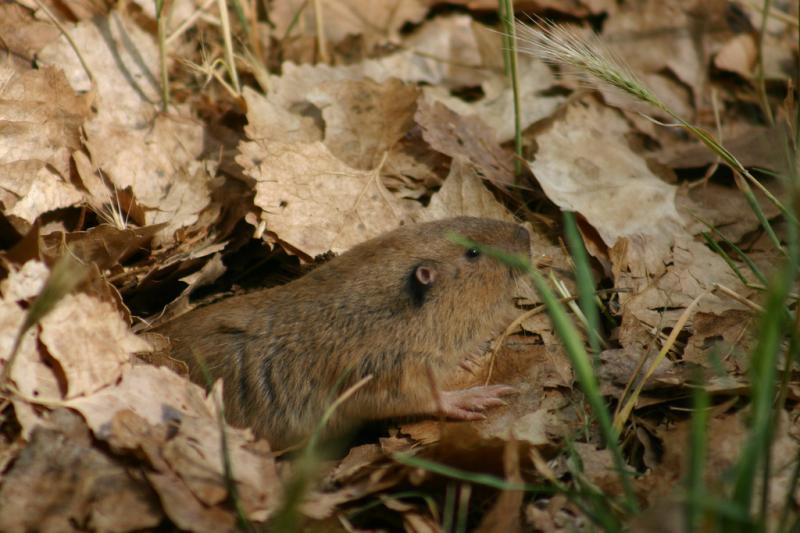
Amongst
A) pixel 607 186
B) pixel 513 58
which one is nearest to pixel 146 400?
pixel 513 58

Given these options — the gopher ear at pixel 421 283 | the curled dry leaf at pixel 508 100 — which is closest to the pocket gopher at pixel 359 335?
the gopher ear at pixel 421 283

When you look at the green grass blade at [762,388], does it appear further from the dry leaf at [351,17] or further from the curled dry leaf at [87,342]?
the dry leaf at [351,17]

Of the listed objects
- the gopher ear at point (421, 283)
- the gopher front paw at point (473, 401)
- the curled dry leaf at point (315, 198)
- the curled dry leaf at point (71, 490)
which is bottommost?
the curled dry leaf at point (71, 490)

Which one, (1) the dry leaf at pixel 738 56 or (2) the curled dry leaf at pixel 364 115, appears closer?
(2) the curled dry leaf at pixel 364 115

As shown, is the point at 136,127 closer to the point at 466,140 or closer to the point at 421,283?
the point at 466,140

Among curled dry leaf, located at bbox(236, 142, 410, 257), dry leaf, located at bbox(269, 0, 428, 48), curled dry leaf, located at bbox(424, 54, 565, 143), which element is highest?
dry leaf, located at bbox(269, 0, 428, 48)

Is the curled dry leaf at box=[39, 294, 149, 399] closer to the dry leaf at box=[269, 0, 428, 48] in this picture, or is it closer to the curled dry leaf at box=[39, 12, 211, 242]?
the curled dry leaf at box=[39, 12, 211, 242]

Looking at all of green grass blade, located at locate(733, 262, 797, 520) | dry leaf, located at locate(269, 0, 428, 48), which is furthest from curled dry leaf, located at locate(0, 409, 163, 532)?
dry leaf, located at locate(269, 0, 428, 48)

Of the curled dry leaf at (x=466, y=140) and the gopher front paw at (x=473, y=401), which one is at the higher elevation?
the curled dry leaf at (x=466, y=140)
